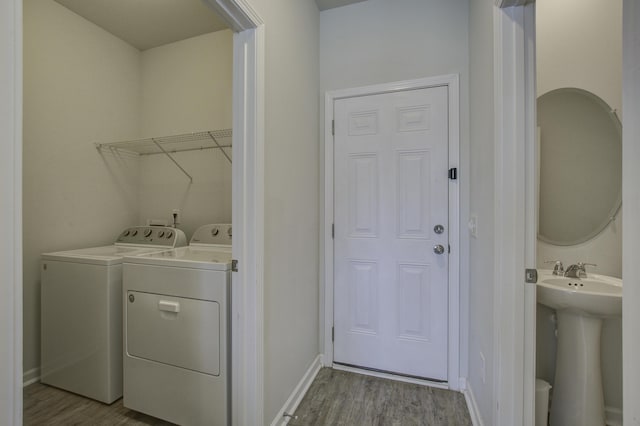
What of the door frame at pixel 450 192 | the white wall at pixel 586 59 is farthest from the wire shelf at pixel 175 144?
the white wall at pixel 586 59

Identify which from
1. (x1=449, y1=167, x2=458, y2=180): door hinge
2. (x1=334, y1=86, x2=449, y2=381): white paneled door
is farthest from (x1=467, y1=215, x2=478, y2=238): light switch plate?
(x1=449, y1=167, x2=458, y2=180): door hinge

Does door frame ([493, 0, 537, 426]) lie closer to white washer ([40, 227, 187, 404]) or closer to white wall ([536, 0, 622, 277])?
white wall ([536, 0, 622, 277])

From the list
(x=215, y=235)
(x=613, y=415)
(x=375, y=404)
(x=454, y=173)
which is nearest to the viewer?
(x=613, y=415)

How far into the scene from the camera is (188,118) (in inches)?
99.3

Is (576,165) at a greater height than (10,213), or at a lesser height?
greater

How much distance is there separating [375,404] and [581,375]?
108 cm

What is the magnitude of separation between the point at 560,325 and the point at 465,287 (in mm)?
484

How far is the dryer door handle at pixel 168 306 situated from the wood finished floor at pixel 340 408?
70cm

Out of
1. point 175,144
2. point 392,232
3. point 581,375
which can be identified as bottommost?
point 581,375

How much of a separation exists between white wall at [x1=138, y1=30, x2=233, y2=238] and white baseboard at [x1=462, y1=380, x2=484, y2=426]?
7.03ft

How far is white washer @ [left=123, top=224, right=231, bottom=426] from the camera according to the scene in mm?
1362

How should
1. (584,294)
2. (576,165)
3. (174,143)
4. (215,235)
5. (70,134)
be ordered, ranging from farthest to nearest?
(174,143)
(70,134)
(215,235)
(576,165)
(584,294)

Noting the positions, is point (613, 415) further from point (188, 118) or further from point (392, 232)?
point (188, 118)

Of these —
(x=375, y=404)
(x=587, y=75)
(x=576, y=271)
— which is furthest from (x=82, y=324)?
(x=587, y=75)
